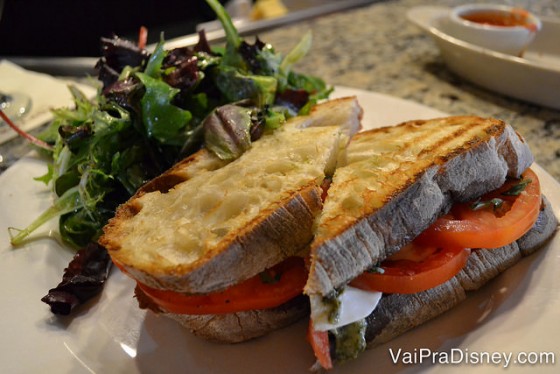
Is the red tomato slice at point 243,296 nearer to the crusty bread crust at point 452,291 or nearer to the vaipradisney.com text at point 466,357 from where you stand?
the crusty bread crust at point 452,291

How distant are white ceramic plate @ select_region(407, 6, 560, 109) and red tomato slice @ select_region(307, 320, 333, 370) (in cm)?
235

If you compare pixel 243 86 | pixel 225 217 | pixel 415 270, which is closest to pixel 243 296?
pixel 225 217

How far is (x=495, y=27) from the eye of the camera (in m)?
3.62

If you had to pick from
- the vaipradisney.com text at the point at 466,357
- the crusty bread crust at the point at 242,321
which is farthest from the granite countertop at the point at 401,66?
the crusty bread crust at the point at 242,321

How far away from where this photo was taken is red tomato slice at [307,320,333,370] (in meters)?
1.53

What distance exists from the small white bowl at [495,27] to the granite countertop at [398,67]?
0.33m

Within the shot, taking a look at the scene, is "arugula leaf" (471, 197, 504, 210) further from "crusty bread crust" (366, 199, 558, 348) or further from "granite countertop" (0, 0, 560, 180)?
"granite countertop" (0, 0, 560, 180)

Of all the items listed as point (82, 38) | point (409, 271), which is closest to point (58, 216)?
point (409, 271)

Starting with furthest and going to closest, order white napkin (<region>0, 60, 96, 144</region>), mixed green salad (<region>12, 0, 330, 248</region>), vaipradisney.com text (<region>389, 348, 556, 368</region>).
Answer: white napkin (<region>0, 60, 96, 144</region>), mixed green salad (<region>12, 0, 330, 248</region>), vaipradisney.com text (<region>389, 348, 556, 368</region>)

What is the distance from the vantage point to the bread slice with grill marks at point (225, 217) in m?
1.56

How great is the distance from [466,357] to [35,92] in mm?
3385

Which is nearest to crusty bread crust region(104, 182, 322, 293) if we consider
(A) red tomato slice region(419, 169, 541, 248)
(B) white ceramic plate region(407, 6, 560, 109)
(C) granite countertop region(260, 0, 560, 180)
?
(A) red tomato slice region(419, 169, 541, 248)

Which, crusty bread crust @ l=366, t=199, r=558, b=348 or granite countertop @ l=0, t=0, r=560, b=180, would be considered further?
granite countertop @ l=0, t=0, r=560, b=180

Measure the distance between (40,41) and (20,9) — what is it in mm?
419
